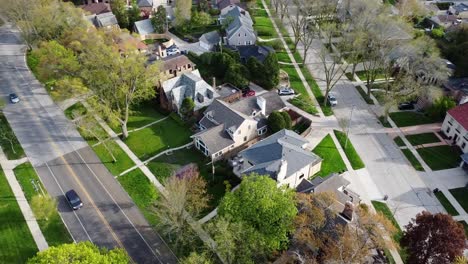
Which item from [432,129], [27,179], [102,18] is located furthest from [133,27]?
[432,129]

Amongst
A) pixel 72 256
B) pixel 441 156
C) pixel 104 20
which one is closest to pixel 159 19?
pixel 104 20

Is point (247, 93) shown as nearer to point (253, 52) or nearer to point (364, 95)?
point (253, 52)

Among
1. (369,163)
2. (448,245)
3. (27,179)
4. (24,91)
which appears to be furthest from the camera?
(24,91)

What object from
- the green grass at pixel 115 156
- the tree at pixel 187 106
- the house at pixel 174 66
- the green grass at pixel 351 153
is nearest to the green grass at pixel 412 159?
the green grass at pixel 351 153

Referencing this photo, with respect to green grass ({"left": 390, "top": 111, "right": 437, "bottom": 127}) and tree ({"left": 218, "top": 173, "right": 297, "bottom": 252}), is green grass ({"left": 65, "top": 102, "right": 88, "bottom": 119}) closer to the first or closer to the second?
tree ({"left": 218, "top": 173, "right": 297, "bottom": 252})

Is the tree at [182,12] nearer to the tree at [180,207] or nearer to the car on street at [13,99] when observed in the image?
the car on street at [13,99]

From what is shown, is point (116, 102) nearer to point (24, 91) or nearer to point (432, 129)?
point (24, 91)
